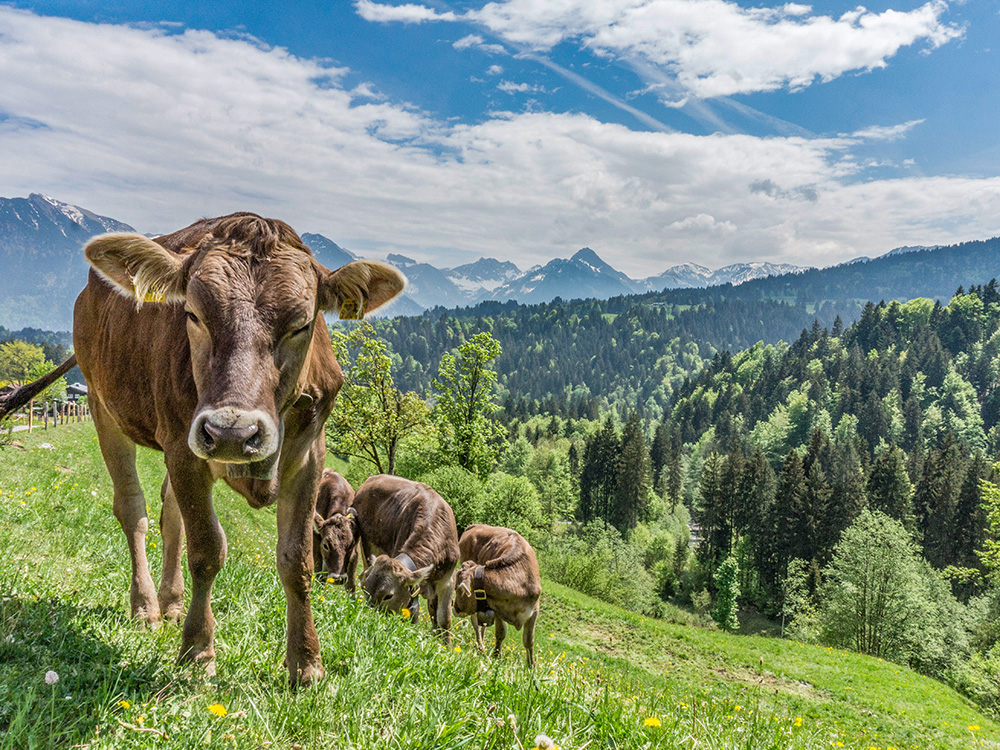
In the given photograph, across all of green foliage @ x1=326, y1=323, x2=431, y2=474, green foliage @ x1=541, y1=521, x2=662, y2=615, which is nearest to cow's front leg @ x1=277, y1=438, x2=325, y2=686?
green foliage @ x1=326, y1=323, x2=431, y2=474

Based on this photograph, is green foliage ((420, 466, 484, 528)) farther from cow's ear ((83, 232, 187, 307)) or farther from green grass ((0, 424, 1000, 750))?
cow's ear ((83, 232, 187, 307))

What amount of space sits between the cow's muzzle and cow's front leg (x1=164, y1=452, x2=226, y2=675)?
0.85 meters

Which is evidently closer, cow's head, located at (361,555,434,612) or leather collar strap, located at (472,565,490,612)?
cow's head, located at (361,555,434,612)

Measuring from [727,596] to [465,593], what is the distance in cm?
6907

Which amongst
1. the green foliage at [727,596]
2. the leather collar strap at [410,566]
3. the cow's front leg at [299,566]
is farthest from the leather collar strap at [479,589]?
the green foliage at [727,596]

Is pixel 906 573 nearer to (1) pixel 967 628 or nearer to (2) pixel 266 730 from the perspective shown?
(1) pixel 967 628

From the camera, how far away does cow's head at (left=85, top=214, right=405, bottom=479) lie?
7.74ft

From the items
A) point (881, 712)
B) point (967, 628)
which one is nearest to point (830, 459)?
point (967, 628)

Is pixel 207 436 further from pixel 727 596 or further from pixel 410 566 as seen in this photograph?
pixel 727 596

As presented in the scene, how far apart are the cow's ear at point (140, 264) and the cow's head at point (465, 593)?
8.54 meters

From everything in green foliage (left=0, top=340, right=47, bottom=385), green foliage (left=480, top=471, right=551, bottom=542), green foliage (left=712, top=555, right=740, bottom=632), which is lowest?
green foliage (left=712, top=555, right=740, bottom=632)

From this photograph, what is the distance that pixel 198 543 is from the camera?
3.10 meters

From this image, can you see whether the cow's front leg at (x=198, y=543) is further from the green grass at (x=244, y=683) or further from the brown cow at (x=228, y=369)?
the green grass at (x=244, y=683)

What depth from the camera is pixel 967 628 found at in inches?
1801
